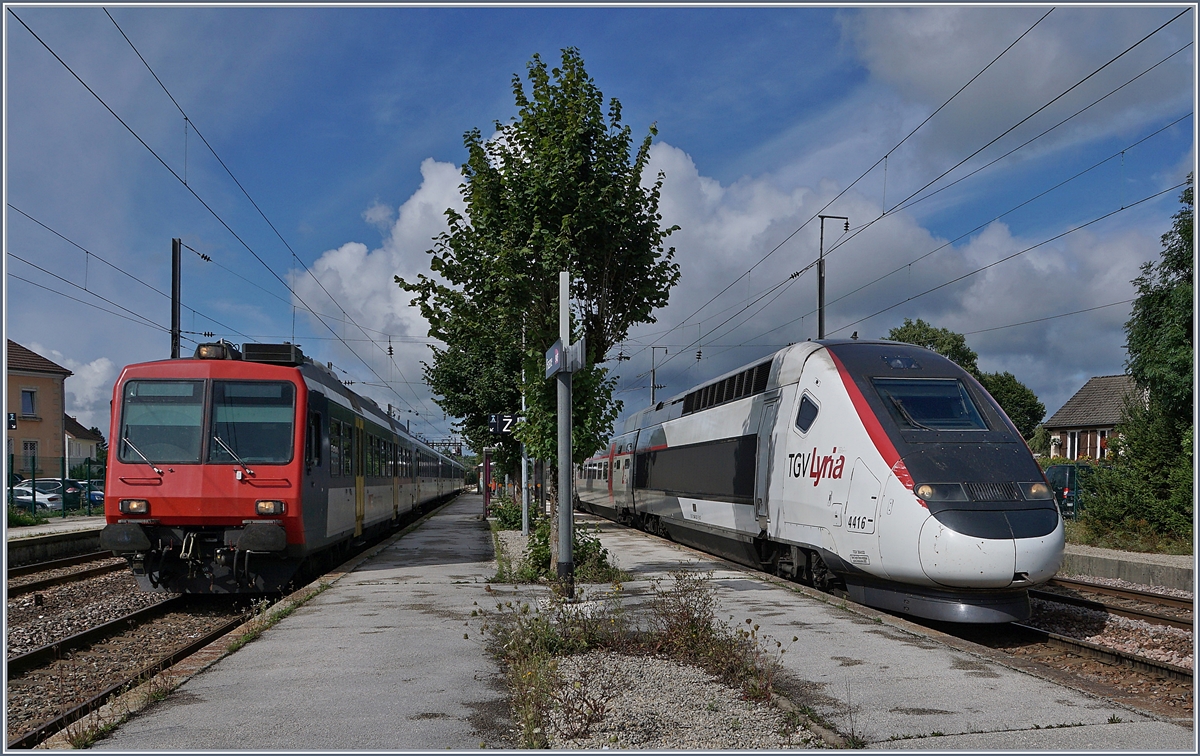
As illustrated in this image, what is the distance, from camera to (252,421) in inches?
477

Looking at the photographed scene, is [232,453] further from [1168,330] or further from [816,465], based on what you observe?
[1168,330]

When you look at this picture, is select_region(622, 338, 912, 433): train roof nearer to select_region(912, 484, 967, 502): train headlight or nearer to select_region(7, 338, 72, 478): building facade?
select_region(912, 484, 967, 502): train headlight

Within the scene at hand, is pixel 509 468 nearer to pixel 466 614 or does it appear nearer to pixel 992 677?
pixel 466 614

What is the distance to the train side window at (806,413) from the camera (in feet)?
37.7

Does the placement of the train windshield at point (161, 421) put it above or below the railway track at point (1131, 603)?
above

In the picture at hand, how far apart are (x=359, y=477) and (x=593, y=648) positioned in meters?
10.4

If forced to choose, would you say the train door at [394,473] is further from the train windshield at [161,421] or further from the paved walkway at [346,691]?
the paved walkway at [346,691]

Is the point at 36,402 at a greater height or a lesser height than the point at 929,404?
greater

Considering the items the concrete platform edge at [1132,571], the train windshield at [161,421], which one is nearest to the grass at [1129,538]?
the concrete platform edge at [1132,571]

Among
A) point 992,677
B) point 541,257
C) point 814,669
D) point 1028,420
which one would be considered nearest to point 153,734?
point 814,669

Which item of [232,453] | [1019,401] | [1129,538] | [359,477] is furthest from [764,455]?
[1019,401]

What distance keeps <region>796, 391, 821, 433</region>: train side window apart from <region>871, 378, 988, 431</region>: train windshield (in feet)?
3.09

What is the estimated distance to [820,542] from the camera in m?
11.0

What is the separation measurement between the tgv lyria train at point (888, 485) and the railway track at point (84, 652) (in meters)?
6.77
